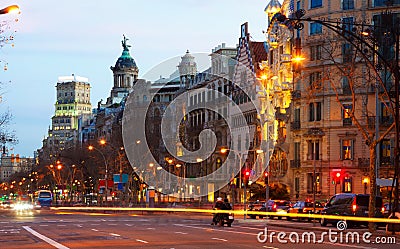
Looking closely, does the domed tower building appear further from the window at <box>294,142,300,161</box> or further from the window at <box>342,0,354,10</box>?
the window at <box>342,0,354,10</box>

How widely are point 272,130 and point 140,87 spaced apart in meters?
76.9

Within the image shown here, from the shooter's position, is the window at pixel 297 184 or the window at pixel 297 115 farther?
the window at pixel 297 115

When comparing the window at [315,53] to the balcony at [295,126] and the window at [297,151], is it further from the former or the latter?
the window at [297,151]

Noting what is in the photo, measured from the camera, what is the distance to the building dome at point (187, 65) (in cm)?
14401

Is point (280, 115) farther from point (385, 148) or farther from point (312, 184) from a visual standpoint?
point (385, 148)

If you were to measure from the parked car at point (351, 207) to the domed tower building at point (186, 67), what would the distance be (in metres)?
92.6

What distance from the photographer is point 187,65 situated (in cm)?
14438

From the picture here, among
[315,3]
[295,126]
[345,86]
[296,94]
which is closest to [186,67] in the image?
[296,94]

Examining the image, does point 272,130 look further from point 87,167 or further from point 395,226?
point 395,226

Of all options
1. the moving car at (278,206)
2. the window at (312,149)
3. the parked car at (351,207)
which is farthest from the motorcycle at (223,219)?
the window at (312,149)

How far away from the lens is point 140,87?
166 meters

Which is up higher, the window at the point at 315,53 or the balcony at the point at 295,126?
the window at the point at 315,53

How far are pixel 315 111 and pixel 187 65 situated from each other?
213 feet

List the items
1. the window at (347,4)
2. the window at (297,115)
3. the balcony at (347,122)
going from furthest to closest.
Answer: the window at (297,115) → the balcony at (347,122) → the window at (347,4)
